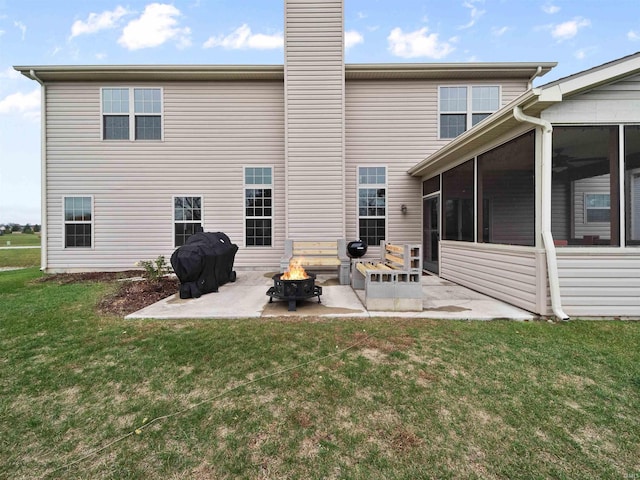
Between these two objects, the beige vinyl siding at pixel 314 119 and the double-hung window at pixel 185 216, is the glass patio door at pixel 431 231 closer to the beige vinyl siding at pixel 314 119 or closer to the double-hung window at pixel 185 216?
the beige vinyl siding at pixel 314 119

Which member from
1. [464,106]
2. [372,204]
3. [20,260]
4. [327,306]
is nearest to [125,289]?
[327,306]

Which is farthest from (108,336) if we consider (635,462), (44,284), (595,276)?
(595,276)

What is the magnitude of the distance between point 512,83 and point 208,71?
9063 mm

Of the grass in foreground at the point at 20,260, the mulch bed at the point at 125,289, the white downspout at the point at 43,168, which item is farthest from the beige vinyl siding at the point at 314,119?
the grass in foreground at the point at 20,260

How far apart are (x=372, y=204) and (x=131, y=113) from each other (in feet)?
25.9

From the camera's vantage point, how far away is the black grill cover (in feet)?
17.5

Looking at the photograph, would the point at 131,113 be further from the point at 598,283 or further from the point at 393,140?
the point at 598,283

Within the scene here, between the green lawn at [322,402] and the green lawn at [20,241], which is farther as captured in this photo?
the green lawn at [20,241]

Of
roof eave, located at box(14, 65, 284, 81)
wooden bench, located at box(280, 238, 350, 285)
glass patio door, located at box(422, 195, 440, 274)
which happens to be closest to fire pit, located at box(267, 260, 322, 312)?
wooden bench, located at box(280, 238, 350, 285)

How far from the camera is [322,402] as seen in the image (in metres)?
2.25

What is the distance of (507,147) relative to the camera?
5.02 meters

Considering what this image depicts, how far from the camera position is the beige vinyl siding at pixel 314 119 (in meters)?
8.12

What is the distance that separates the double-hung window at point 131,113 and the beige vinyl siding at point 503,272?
923 cm

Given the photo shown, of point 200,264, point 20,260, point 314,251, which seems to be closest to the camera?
point 200,264
